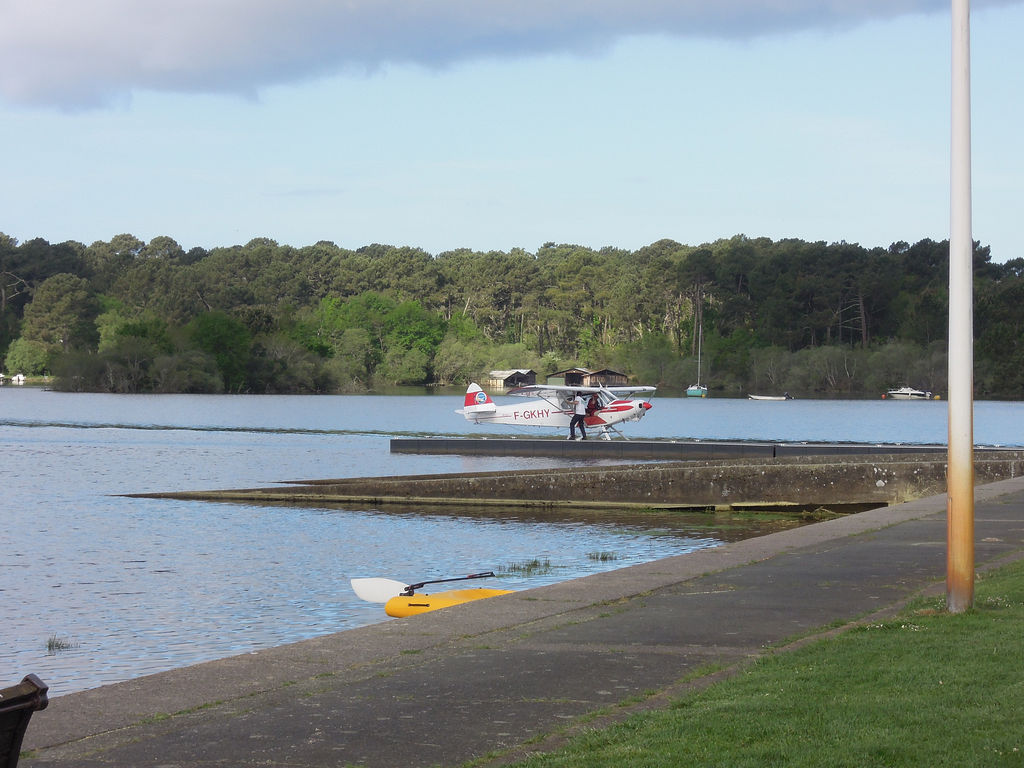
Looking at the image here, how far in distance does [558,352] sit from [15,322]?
2934 inches

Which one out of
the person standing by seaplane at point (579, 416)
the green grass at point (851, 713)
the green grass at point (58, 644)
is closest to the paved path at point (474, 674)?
the green grass at point (851, 713)

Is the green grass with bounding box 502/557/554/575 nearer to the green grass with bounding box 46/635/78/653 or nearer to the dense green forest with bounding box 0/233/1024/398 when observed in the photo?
the green grass with bounding box 46/635/78/653

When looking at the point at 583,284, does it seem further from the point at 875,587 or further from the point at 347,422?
the point at 875,587

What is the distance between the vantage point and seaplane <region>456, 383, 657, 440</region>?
47.5m

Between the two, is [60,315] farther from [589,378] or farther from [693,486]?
[693,486]

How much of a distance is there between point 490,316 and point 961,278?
164 meters

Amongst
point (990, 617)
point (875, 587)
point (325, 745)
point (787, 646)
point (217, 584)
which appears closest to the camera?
point (325, 745)

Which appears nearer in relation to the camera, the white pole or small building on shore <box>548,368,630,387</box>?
the white pole

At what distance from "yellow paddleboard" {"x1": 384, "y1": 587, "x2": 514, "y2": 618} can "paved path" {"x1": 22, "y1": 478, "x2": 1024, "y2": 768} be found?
1.20m

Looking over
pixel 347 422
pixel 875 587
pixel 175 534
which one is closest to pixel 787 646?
pixel 875 587

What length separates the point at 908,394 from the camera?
13125 cm

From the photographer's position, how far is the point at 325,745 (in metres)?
5.92

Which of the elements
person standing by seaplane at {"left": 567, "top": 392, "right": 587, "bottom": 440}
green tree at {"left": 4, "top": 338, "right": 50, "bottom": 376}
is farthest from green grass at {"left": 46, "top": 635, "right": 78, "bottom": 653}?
green tree at {"left": 4, "top": 338, "right": 50, "bottom": 376}

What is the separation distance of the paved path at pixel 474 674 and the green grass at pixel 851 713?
1.29ft
